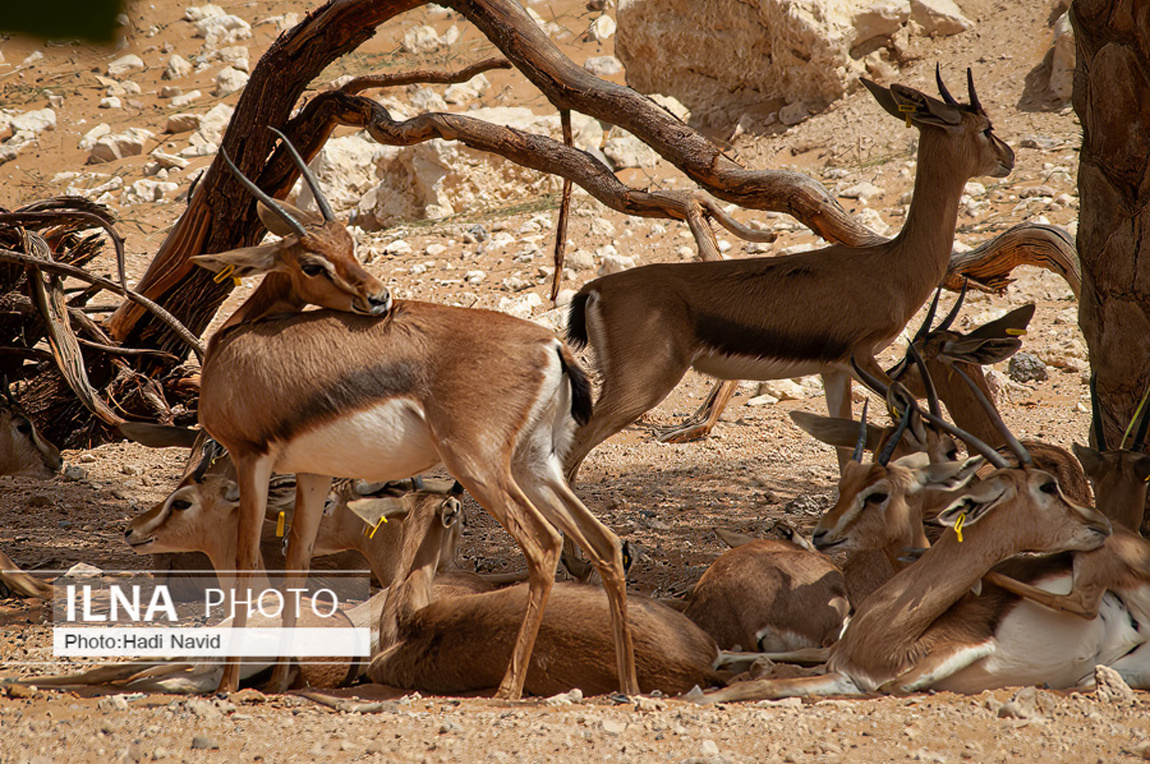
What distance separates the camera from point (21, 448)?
5812 mm

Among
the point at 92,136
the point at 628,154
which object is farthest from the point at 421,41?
the point at 628,154

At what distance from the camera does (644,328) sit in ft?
17.2

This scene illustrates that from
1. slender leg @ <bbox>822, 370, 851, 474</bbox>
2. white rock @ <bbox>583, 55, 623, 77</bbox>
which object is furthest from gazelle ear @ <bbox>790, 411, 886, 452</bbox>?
white rock @ <bbox>583, 55, 623, 77</bbox>

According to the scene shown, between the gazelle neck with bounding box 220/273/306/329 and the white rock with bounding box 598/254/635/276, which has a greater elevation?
the gazelle neck with bounding box 220/273/306/329

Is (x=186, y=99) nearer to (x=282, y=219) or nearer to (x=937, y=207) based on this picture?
(x=937, y=207)

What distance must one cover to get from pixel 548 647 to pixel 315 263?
1.51m

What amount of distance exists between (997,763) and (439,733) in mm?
1400

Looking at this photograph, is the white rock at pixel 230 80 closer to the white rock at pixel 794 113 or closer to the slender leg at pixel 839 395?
the white rock at pixel 794 113

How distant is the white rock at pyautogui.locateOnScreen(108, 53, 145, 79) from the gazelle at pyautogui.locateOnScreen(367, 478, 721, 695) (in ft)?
58.1

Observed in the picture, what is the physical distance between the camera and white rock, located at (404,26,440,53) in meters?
17.7

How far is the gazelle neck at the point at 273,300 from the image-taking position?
149 inches

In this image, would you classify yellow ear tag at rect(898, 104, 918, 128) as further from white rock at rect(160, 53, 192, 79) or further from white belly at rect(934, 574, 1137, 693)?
white rock at rect(160, 53, 192, 79)

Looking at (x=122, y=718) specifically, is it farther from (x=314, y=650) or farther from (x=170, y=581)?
(x=170, y=581)

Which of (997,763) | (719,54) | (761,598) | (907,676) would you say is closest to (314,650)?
(761,598)
